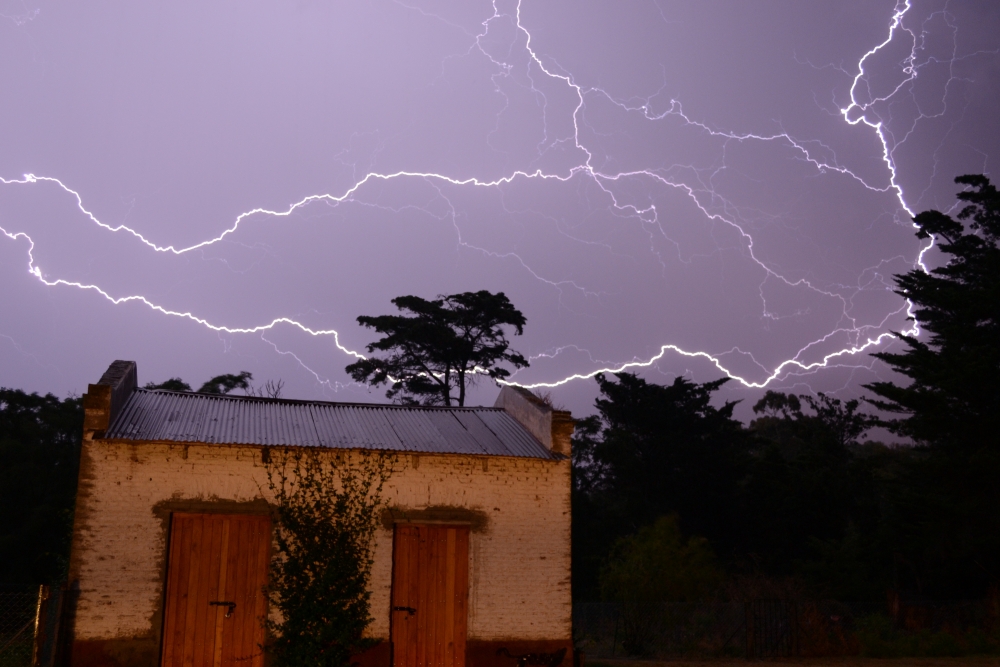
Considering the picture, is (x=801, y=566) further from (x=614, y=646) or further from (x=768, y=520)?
(x=614, y=646)

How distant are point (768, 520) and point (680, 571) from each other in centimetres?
1148

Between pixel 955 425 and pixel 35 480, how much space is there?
26.4m

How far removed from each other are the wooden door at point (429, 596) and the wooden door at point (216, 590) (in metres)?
1.74

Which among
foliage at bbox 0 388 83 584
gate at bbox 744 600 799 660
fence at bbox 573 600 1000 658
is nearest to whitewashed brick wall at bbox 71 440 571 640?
fence at bbox 573 600 1000 658

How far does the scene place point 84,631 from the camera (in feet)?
33.5

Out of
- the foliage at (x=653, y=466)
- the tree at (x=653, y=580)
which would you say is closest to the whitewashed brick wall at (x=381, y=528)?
the tree at (x=653, y=580)

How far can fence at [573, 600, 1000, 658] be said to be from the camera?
1521 cm

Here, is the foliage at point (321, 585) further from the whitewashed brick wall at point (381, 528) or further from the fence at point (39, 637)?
the fence at point (39, 637)

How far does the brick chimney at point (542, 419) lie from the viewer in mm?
12500

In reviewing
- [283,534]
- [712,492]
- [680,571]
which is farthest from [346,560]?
[712,492]

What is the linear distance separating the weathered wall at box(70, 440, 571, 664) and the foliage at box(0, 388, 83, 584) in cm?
1142

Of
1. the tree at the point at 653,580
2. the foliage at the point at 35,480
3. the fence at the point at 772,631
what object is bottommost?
the fence at the point at 772,631

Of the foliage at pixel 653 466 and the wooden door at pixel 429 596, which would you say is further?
the foliage at pixel 653 466

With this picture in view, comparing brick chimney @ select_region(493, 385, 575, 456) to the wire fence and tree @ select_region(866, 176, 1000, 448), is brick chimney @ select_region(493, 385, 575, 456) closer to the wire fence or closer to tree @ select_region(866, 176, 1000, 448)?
the wire fence
